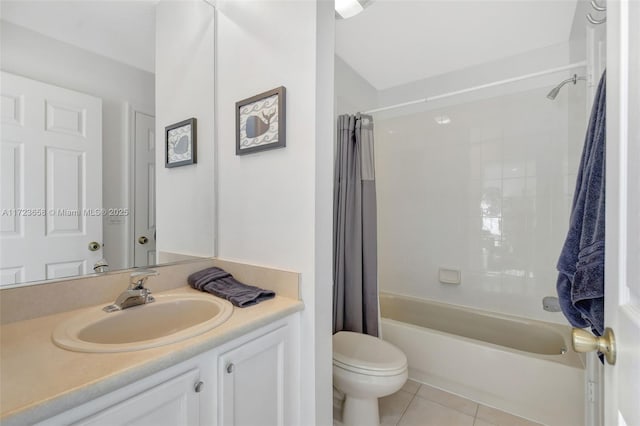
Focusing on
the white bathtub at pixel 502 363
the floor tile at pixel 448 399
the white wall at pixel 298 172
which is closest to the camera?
the white wall at pixel 298 172

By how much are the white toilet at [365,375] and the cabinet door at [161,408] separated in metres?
0.85

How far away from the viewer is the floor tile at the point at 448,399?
5.70ft

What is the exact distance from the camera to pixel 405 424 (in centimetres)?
160

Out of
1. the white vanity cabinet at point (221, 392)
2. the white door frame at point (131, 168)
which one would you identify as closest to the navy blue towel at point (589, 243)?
the white vanity cabinet at point (221, 392)

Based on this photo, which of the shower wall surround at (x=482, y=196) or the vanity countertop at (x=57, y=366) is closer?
the vanity countertop at (x=57, y=366)

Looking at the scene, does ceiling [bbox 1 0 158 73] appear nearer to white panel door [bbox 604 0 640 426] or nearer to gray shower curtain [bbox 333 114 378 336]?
gray shower curtain [bbox 333 114 378 336]

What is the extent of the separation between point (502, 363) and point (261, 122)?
2006 mm

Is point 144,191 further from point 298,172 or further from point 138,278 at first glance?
point 298,172

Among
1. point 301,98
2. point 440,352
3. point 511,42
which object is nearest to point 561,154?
point 511,42

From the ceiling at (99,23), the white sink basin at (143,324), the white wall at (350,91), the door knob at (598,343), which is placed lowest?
the white sink basin at (143,324)

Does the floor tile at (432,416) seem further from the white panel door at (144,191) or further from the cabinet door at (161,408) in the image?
the white panel door at (144,191)

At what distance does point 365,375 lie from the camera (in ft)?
4.60

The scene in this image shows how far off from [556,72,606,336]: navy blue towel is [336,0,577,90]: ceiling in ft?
4.29

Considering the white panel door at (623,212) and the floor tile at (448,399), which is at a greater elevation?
the white panel door at (623,212)
